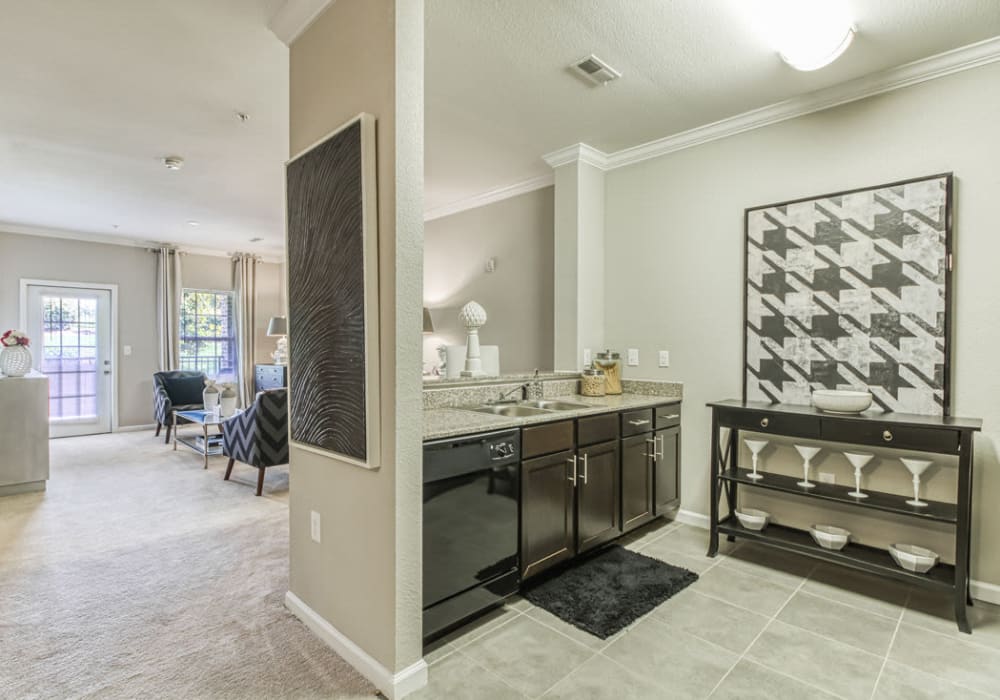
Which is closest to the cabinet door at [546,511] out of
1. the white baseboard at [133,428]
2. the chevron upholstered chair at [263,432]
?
the chevron upholstered chair at [263,432]

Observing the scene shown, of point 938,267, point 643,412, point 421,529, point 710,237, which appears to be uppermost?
point 710,237

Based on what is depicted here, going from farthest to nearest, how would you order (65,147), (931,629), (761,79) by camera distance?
(65,147), (761,79), (931,629)

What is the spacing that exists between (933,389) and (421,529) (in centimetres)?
263

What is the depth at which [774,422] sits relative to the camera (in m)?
2.78

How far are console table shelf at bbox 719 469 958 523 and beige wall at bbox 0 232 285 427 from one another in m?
7.67

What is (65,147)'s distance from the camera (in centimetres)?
372

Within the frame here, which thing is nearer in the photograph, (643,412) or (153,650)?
(153,650)

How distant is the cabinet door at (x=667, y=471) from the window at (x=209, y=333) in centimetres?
701

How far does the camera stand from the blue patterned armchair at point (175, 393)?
6.35 metres

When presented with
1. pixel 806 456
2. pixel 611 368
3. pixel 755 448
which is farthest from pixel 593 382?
pixel 806 456

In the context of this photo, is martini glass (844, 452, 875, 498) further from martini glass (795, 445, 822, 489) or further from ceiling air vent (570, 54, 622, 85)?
ceiling air vent (570, 54, 622, 85)

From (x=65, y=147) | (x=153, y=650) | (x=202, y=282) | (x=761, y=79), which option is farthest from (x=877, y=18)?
(x=202, y=282)

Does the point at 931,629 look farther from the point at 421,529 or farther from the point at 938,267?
the point at 421,529

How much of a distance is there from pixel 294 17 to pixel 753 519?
346cm
